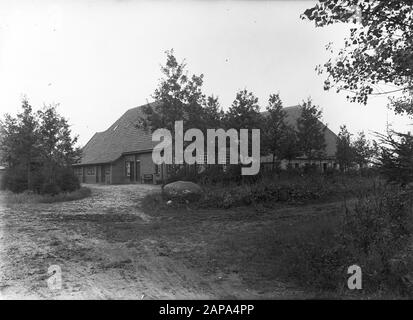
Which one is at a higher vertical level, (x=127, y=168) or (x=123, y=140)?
(x=123, y=140)

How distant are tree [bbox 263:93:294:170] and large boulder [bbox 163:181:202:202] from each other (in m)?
6.79

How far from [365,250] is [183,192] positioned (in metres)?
10.1

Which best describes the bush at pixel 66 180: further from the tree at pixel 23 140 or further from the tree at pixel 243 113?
the tree at pixel 243 113

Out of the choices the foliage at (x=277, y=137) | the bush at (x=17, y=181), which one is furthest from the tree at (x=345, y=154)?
the bush at (x=17, y=181)

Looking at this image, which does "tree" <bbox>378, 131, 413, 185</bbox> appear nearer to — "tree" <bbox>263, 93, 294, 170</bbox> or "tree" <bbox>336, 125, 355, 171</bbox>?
"tree" <bbox>263, 93, 294, 170</bbox>

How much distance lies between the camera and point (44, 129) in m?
22.5

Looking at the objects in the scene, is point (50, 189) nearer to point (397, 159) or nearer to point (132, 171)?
point (132, 171)

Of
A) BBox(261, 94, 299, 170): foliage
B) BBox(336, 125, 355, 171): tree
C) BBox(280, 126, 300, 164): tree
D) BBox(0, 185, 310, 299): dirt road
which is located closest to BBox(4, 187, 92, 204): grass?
BBox(0, 185, 310, 299): dirt road

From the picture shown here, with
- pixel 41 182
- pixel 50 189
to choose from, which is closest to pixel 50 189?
pixel 50 189

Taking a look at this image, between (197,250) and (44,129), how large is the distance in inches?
668

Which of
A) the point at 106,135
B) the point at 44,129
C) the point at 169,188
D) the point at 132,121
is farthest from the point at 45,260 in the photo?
the point at 106,135

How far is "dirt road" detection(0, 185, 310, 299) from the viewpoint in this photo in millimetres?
5777

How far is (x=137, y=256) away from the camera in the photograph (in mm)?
7703
